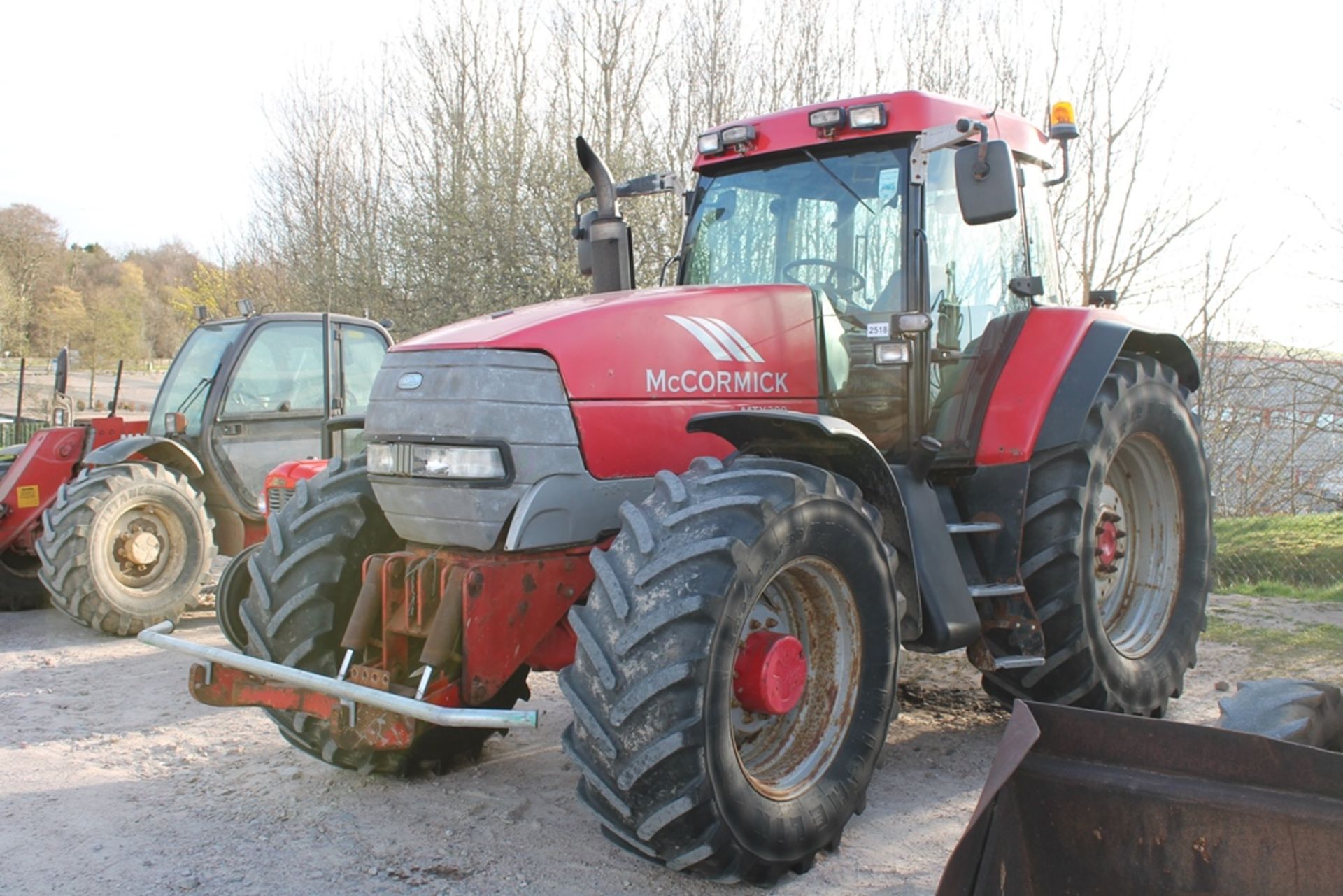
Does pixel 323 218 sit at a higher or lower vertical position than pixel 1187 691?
higher

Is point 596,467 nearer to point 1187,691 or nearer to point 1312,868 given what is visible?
point 1312,868

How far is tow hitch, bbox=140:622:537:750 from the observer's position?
3.20 m

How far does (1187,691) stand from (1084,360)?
2061 mm

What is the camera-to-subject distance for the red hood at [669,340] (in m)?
3.47

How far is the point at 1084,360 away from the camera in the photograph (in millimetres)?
4422

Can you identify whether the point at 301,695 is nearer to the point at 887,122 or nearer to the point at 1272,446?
the point at 887,122

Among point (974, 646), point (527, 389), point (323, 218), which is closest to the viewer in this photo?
point (527, 389)

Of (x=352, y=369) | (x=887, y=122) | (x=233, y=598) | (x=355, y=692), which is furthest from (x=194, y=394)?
(x=887, y=122)

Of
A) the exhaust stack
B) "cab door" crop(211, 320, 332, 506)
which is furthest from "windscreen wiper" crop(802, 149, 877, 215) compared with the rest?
"cab door" crop(211, 320, 332, 506)

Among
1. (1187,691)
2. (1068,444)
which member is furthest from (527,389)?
(1187,691)

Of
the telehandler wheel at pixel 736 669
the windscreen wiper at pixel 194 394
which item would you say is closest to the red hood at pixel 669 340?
the telehandler wheel at pixel 736 669

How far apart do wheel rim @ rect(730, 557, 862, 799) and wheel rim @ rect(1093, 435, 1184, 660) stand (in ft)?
6.21

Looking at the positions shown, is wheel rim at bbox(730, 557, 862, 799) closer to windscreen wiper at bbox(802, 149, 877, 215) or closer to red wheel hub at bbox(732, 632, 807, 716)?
red wheel hub at bbox(732, 632, 807, 716)

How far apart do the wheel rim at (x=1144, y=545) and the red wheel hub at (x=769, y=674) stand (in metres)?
2.18
